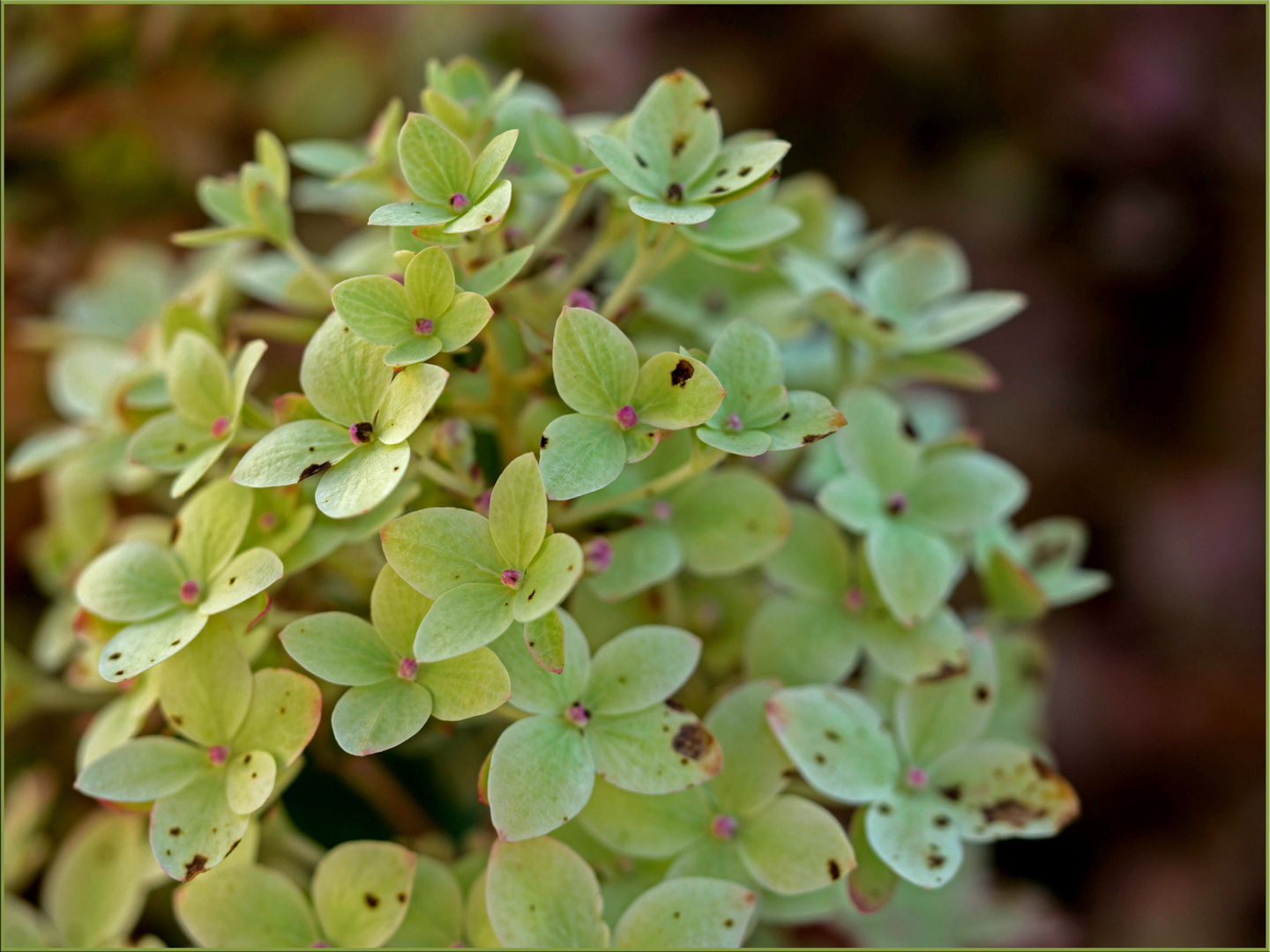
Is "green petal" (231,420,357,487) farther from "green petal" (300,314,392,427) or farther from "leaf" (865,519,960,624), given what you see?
"leaf" (865,519,960,624)

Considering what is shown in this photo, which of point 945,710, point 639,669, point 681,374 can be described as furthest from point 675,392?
point 945,710

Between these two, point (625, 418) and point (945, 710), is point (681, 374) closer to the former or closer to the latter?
point (625, 418)

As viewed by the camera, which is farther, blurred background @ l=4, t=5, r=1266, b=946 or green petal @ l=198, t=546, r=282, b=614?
blurred background @ l=4, t=5, r=1266, b=946

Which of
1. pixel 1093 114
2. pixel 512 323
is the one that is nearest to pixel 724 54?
pixel 1093 114

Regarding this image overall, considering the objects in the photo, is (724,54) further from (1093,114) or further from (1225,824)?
(1225,824)

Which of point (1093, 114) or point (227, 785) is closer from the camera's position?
point (227, 785)

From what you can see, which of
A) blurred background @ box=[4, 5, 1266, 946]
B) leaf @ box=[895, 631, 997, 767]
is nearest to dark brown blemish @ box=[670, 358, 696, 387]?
leaf @ box=[895, 631, 997, 767]
